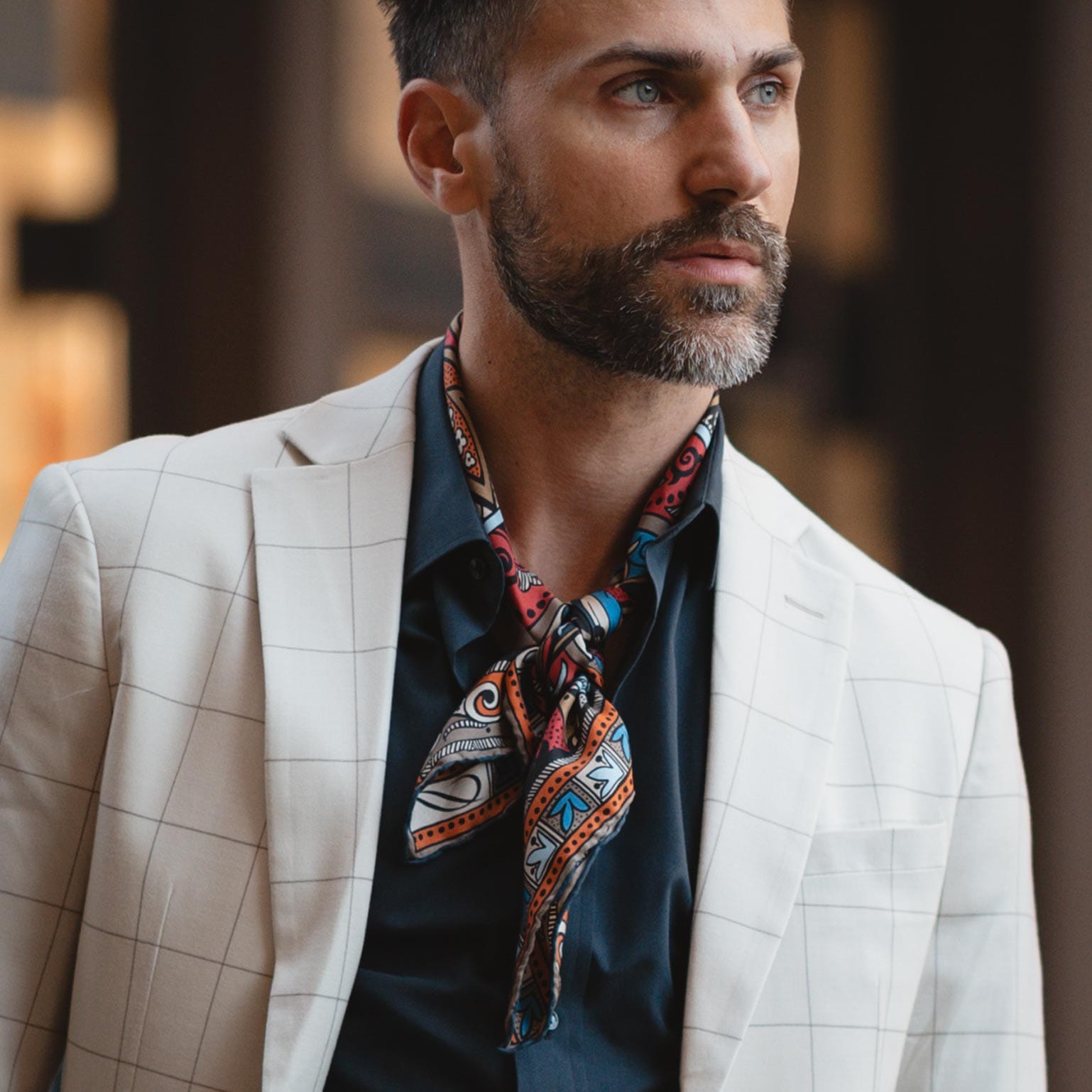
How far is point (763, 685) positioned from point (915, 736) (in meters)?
0.19

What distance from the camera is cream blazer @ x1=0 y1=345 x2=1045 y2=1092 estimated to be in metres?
1.55

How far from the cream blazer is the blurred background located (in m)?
1.73

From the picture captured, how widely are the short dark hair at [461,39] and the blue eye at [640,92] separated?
0.50 feet

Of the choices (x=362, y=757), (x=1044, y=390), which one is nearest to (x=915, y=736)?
(x=362, y=757)

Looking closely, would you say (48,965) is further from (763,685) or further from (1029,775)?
(1029,775)

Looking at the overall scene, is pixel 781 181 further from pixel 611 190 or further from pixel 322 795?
pixel 322 795

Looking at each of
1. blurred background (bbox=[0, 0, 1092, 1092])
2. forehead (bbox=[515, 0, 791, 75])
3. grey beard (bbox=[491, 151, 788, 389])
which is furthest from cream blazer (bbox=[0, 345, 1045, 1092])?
blurred background (bbox=[0, 0, 1092, 1092])

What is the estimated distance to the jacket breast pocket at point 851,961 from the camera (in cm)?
166

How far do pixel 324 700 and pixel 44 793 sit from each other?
0.30m

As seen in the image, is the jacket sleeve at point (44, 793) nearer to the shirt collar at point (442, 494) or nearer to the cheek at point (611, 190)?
the shirt collar at point (442, 494)

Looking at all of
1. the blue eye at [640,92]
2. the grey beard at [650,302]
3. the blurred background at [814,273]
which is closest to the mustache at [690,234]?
the grey beard at [650,302]

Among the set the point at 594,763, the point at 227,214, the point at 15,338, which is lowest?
the point at 594,763

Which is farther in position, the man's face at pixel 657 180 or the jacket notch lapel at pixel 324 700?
the man's face at pixel 657 180

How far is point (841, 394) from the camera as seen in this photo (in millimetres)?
5367
